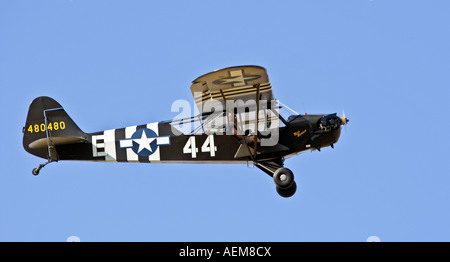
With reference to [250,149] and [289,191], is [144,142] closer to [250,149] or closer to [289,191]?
[250,149]

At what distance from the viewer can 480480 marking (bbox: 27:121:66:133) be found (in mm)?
14828

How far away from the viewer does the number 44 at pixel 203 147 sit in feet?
45.6

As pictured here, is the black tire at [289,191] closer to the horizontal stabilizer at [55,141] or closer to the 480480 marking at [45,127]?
the horizontal stabilizer at [55,141]

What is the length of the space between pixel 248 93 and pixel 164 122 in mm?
1898

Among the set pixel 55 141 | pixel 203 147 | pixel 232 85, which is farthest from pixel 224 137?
pixel 55 141

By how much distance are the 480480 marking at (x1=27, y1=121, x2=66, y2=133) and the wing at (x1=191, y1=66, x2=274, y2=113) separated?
3.04 meters

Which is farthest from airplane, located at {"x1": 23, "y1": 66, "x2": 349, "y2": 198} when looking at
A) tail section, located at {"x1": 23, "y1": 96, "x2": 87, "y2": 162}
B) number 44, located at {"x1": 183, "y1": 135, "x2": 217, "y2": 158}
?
tail section, located at {"x1": 23, "y1": 96, "x2": 87, "y2": 162}

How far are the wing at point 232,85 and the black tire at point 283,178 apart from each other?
4.70 ft

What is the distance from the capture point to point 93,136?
47.9ft

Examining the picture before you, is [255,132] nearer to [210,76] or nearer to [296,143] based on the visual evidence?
[296,143]

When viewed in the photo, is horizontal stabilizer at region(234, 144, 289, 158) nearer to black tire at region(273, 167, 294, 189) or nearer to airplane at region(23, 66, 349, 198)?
airplane at region(23, 66, 349, 198)

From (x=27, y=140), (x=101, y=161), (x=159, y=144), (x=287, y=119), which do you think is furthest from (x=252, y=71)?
(x=27, y=140)

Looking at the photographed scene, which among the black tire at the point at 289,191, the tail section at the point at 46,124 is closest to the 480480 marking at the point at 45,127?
the tail section at the point at 46,124

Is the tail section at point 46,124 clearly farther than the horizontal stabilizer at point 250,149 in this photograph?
Yes
